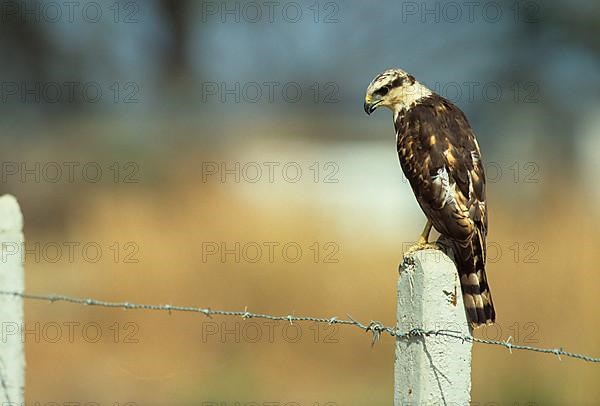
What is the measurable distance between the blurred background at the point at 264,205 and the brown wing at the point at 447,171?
8.22 feet

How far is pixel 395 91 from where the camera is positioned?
153 inches

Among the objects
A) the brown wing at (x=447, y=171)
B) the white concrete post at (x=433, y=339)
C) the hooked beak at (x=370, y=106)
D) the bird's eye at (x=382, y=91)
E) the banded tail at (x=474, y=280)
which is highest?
the bird's eye at (x=382, y=91)

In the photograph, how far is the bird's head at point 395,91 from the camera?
3.87m

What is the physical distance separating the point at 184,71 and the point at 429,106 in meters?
9.53

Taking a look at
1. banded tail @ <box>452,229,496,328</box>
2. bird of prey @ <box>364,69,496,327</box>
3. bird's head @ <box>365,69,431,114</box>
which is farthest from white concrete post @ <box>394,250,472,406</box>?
bird's head @ <box>365,69,431,114</box>

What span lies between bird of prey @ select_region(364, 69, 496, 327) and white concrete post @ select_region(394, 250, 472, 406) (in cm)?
74

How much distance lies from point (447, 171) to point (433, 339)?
1.42 m

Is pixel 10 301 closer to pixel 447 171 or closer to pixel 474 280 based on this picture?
pixel 474 280

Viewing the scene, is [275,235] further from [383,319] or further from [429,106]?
[429,106]

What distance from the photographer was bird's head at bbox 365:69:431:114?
3871mm

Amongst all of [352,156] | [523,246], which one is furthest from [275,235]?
[352,156]

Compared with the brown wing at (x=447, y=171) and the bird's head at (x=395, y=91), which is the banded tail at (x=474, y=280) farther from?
the bird's head at (x=395, y=91)

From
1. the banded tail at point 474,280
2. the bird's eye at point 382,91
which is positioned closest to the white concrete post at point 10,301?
the banded tail at point 474,280

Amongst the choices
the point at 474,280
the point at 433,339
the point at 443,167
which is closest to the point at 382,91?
the point at 443,167
